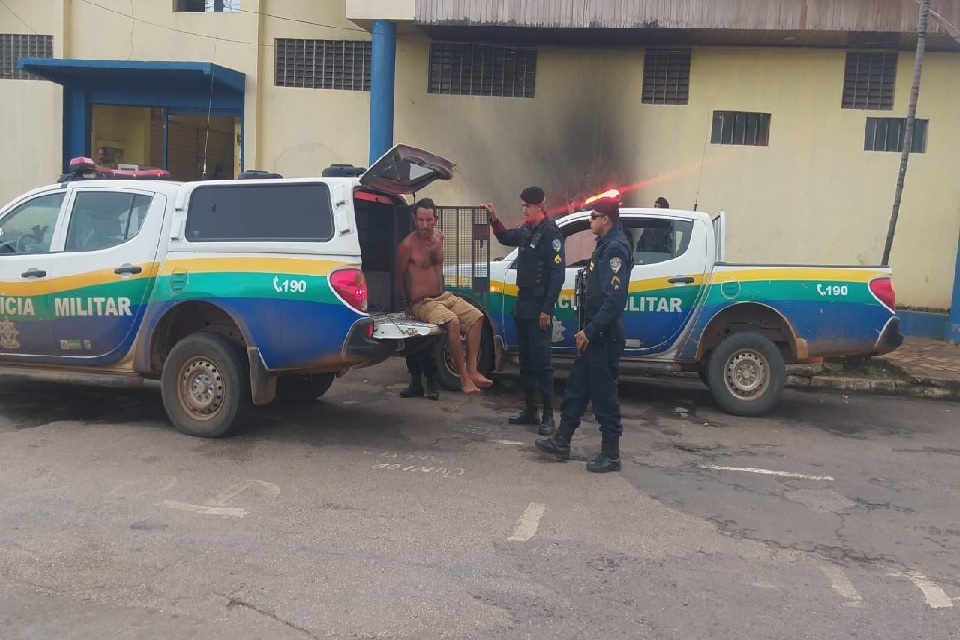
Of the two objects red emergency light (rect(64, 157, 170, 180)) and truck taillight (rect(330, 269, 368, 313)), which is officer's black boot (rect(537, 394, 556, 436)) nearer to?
truck taillight (rect(330, 269, 368, 313))

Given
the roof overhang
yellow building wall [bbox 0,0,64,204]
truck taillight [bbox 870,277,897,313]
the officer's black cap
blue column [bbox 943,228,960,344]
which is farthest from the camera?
yellow building wall [bbox 0,0,64,204]

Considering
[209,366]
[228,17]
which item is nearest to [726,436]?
[209,366]

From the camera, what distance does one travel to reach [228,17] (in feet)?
45.1

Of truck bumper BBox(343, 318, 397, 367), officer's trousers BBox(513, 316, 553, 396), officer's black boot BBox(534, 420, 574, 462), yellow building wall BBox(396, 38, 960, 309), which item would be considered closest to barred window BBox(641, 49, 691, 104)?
yellow building wall BBox(396, 38, 960, 309)

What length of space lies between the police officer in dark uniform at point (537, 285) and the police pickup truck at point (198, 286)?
77 cm

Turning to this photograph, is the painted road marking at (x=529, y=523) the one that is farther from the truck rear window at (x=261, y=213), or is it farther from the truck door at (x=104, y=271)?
the truck door at (x=104, y=271)

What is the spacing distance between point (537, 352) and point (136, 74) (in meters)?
10.1

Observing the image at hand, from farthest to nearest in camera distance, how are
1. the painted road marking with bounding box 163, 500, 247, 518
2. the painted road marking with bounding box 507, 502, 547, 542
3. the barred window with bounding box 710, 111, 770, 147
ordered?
the barred window with bounding box 710, 111, 770, 147 → the painted road marking with bounding box 163, 500, 247, 518 → the painted road marking with bounding box 507, 502, 547, 542

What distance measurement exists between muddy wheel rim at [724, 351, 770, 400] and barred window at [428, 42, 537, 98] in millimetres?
7007

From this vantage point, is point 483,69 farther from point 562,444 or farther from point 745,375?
point 562,444

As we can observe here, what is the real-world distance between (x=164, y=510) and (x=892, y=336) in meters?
6.22

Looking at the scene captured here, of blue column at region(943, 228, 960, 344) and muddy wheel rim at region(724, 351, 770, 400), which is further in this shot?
blue column at region(943, 228, 960, 344)

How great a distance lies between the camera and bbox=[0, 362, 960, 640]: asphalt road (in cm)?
366

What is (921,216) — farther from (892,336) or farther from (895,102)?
(892,336)
